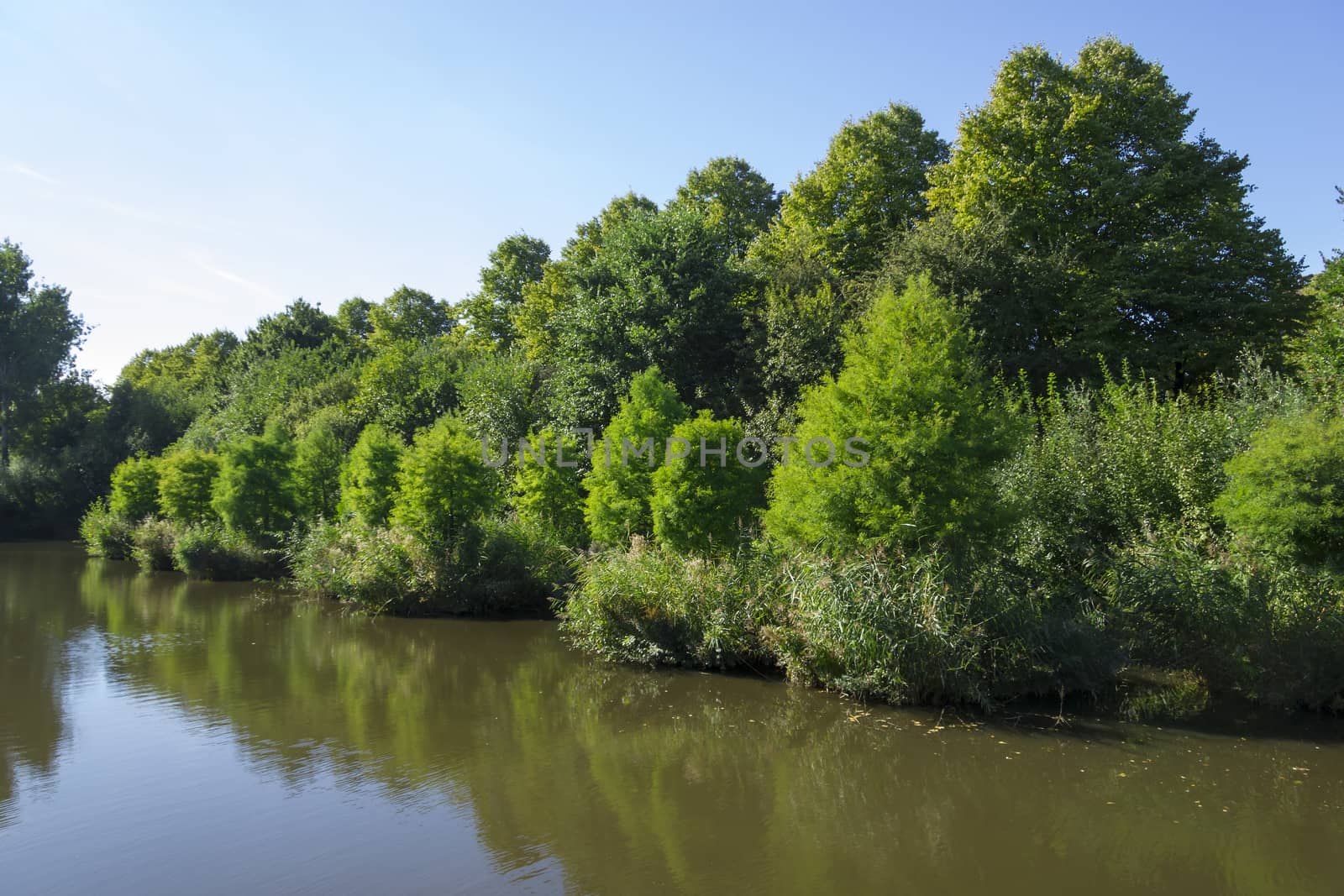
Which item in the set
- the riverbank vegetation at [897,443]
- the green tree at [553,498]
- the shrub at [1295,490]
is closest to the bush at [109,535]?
the riverbank vegetation at [897,443]

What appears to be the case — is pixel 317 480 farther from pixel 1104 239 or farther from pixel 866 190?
pixel 1104 239

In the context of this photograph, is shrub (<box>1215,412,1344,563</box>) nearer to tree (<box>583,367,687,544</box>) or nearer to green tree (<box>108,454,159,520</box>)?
tree (<box>583,367,687,544</box>)

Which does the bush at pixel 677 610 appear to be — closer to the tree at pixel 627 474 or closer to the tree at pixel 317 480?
the tree at pixel 627 474

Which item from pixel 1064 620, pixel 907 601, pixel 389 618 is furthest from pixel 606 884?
pixel 389 618

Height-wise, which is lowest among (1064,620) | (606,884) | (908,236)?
(606,884)

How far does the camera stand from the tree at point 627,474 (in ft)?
57.3

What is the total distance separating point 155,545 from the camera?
29.8m

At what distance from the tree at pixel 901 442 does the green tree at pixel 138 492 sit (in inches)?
1162

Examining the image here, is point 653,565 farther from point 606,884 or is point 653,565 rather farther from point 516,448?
point 516,448

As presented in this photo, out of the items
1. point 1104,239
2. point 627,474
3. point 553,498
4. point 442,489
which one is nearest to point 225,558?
point 442,489

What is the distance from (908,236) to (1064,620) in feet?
39.8

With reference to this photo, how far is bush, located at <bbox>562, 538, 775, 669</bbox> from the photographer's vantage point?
13.5 metres

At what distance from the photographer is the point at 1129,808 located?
27.9ft

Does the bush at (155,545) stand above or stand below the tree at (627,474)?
below
